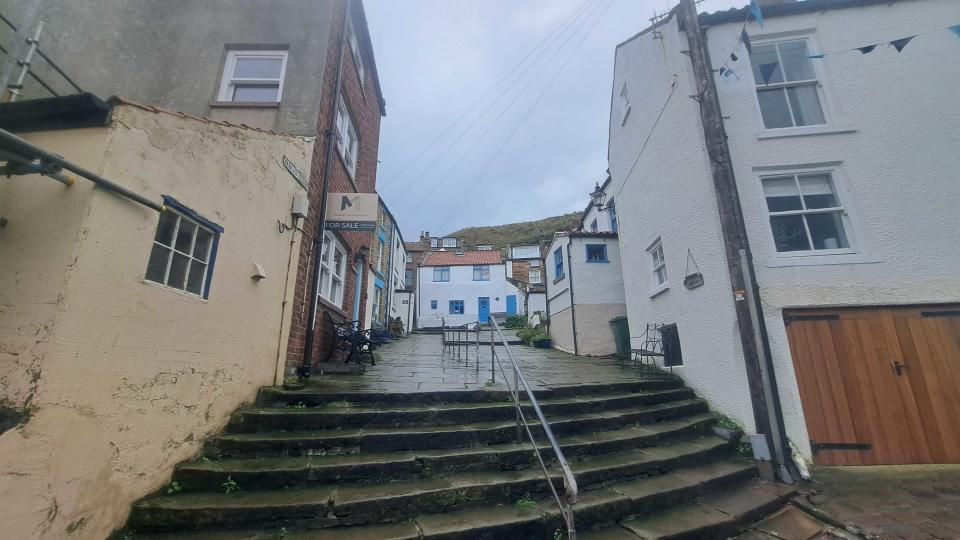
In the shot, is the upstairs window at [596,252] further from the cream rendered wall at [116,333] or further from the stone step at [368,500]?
the cream rendered wall at [116,333]

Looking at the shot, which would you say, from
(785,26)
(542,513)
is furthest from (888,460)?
(785,26)

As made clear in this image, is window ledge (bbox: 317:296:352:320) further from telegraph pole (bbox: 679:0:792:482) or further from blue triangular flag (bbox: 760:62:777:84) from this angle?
blue triangular flag (bbox: 760:62:777:84)

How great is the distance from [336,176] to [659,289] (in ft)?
23.3

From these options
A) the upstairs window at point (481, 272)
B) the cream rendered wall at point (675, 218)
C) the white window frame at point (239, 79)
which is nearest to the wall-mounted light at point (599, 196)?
the cream rendered wall at point (675, 218)

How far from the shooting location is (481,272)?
30516 mm

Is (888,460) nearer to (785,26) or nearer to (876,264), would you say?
(876,264)

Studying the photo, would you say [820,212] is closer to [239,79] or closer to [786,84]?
[786,84]

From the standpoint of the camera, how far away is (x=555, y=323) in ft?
49.6

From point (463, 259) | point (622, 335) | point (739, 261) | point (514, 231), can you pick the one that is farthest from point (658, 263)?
point (514, 231)

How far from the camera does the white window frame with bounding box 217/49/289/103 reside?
6500 mm

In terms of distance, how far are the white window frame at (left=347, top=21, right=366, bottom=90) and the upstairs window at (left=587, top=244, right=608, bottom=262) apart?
8965 millimetres

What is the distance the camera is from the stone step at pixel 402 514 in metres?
2.93

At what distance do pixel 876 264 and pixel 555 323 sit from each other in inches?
410

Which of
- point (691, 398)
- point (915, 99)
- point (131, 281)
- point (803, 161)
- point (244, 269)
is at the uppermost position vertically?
point (915, 99)
